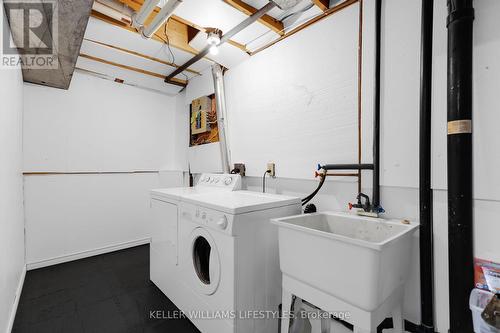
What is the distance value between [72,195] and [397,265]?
3.34 meters

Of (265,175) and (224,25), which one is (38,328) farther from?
(224,25)

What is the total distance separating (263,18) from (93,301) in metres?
2.81

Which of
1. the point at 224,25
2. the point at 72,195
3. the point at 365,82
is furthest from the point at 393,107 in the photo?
the point at 72,195

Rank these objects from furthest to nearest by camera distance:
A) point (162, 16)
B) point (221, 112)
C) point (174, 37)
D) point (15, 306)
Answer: point (221, 112) → point (174, 37) → point (15, 306) → point (162, 16)

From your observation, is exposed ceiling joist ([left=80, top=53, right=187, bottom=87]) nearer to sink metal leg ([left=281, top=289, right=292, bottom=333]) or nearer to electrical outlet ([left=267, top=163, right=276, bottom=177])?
electrical outlet ([left=267, top=163, right=276, bottom=177])

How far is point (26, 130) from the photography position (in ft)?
8.12

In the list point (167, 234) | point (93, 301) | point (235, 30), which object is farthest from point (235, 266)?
point (235, 30)

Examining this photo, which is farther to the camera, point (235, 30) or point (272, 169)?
point (272, 169)

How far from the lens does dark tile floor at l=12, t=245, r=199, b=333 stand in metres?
1.66

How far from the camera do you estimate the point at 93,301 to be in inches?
76.8

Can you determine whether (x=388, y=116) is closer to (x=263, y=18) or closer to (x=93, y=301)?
(x=263, y=18)

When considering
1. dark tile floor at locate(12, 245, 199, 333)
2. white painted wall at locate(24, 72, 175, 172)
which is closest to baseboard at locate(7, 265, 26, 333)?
dark tile floor at locate(12, 245, 199, 333)

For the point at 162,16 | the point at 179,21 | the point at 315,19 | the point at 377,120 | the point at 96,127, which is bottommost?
the point at 377,120

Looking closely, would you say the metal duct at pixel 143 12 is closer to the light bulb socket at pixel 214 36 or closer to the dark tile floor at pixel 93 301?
the light bulb socket at pixel 214 36
